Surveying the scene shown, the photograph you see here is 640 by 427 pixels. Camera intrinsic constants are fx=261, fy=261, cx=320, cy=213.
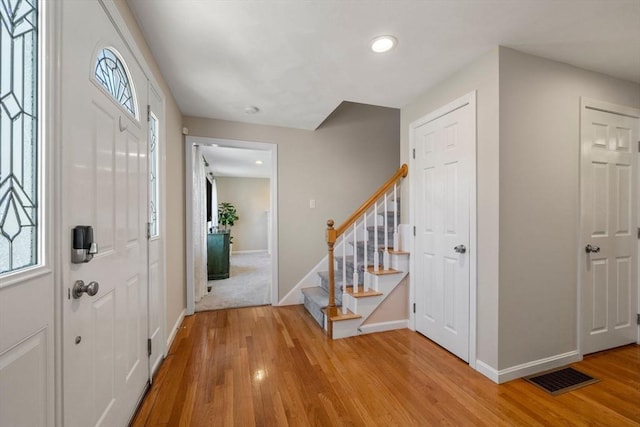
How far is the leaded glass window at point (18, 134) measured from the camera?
0.75 metres

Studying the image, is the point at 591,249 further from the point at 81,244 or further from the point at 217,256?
the point at 217,256

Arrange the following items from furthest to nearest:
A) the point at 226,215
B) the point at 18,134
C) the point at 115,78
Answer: the point at 226,215
the point at 115,78
the point at 18,134

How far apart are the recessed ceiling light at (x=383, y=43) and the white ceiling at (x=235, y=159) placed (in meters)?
2.64

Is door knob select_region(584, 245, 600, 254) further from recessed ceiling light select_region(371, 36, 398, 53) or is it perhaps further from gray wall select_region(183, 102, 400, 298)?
gray wall select_region(183, 102, 400, 298)

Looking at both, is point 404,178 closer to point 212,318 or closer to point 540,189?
point 540,189

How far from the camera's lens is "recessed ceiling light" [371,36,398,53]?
5.82 ft

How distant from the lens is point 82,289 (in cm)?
103

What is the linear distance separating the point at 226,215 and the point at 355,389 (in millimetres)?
6665

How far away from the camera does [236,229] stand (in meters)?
8.15

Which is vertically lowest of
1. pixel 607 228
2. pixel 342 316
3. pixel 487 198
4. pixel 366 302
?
pixel 342 316

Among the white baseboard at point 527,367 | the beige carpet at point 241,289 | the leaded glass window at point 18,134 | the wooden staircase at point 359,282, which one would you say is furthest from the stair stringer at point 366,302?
the leaded glass window at point 18,134

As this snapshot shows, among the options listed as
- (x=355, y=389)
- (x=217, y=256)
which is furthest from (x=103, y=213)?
(x=217, y=256)

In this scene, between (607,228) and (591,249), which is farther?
(607,228)

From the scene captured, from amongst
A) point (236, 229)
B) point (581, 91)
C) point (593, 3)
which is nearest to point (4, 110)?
point (593, 3)
